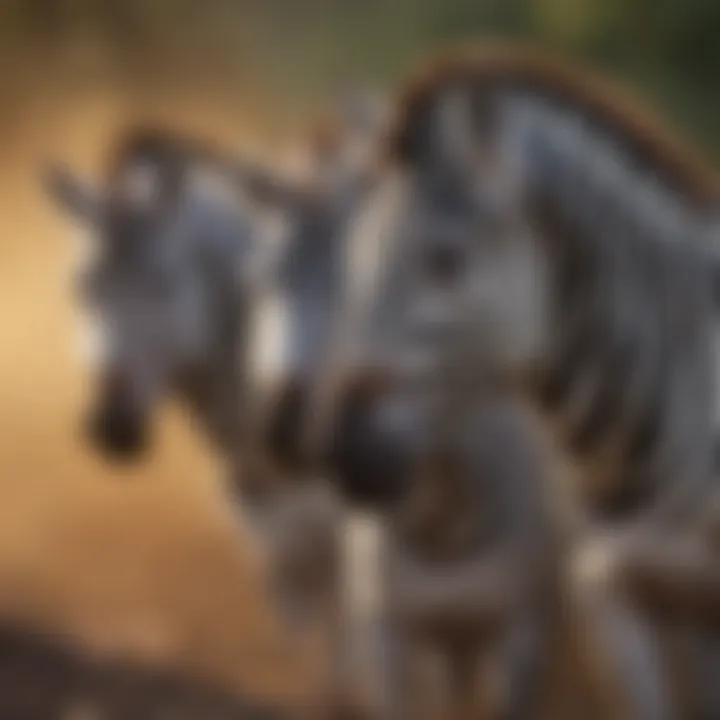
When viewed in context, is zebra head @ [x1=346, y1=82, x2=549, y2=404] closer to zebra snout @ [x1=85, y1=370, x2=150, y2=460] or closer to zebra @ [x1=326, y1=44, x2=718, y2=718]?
zebra @ [x1=326, y1=44, x2=718, y2=718]

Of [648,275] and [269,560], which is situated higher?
[648,275]

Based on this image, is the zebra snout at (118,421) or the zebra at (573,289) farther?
the zebra snout at (118,421)

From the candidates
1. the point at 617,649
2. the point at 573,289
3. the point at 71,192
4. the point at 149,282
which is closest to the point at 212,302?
the point at 149,282

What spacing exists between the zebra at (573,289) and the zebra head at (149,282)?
17cm

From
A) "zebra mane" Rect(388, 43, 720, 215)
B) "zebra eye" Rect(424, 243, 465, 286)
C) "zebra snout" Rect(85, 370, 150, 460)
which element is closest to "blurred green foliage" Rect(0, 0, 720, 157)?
"zebra mane" Rect(388, 43, 720, 215)

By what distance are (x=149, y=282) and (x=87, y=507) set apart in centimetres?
22

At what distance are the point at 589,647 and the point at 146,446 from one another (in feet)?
1.43

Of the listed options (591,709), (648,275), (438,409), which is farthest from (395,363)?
(591,709)

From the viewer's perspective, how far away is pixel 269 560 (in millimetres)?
1198

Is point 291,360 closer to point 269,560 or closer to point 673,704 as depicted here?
point 269,560

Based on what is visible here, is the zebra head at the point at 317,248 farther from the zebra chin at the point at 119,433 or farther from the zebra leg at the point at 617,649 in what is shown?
the zebra leg at the point at 617,649

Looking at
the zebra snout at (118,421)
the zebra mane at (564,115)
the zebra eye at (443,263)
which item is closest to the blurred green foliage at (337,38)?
the zebra mane at (564,115)

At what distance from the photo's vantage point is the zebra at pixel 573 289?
1.06m

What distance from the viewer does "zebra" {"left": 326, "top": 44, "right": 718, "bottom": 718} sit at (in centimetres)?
106
